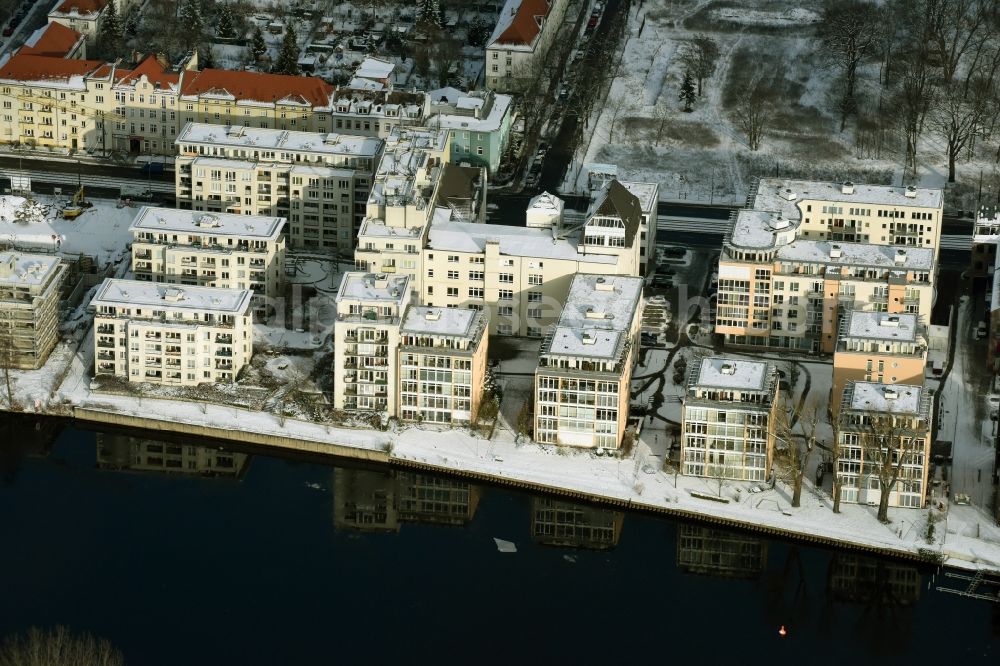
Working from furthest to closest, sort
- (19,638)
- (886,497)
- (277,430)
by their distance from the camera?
(277,430) → (886,497) → (19,638)

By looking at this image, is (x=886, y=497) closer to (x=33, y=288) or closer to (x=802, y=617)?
(x=802, y=617)

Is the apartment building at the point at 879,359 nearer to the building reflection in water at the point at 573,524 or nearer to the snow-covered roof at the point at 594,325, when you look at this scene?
the snow-covered roof at the point at 594,325

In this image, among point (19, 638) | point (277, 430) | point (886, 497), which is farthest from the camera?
point (277, 430)

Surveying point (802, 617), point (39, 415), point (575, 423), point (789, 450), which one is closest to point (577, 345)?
point (575, 423)

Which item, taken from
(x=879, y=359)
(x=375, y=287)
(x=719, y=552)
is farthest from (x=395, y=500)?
(x=879, y=359)

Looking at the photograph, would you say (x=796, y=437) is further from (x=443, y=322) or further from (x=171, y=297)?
(x=171, y=297)

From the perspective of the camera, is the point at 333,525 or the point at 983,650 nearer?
the point at 983,650

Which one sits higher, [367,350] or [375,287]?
[375,287]
